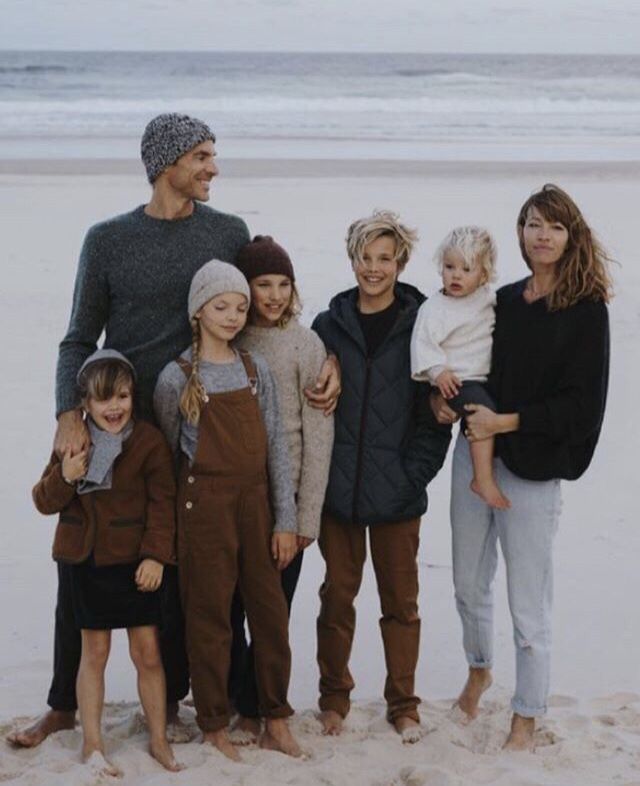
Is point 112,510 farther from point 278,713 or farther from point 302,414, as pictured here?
point 278,713

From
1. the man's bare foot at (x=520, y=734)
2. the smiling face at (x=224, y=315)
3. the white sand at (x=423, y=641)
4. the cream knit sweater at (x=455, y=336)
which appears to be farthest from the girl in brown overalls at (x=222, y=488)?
the man's bare foot at (x=520, y=734)

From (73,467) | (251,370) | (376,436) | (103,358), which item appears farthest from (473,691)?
(103,358)

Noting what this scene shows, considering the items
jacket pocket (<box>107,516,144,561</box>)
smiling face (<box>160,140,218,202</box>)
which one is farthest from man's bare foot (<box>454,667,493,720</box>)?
smiling face (<box>160,140,218,202</box>)

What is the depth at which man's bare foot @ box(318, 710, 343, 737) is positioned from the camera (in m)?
4.10

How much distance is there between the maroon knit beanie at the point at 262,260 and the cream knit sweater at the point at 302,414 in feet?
0.62

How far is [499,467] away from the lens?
389 centimetres

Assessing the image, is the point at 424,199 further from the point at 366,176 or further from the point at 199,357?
the point at 199,357

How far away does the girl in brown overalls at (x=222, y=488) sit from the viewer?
369 centimetres

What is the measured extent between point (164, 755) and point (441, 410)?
1351mm

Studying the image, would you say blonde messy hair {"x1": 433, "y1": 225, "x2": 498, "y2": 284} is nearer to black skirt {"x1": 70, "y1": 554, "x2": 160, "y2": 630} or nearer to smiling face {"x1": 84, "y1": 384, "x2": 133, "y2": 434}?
smiling face {"x1": 84, "y1": 384, "x2": 133, "y2": 434}

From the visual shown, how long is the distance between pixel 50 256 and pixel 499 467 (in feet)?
26.6

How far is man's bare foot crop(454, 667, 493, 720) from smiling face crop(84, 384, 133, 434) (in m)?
1.51

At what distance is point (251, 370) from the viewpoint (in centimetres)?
375

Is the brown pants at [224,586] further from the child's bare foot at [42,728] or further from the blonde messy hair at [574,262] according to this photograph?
the blonde messy hair at [574,262]
